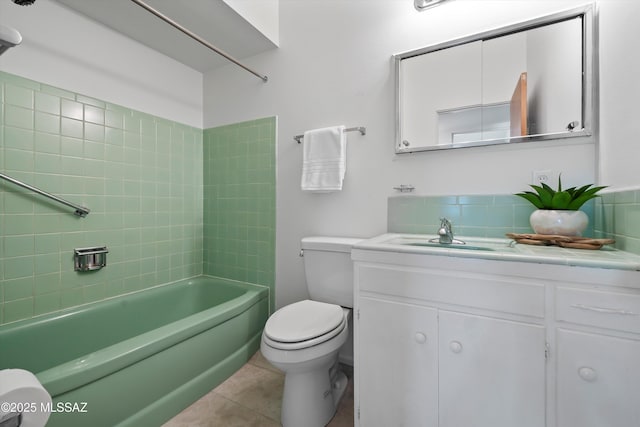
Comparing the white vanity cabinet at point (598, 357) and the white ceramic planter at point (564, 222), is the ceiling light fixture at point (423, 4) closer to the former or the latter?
the white ceramic planter at point (564, 222)

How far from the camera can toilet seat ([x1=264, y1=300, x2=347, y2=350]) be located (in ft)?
3.80

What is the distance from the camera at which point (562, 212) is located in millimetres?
1078

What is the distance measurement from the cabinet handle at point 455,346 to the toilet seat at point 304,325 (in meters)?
0.49

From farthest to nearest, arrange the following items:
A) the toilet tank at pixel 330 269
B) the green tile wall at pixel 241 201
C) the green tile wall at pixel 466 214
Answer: the green tile wall at pixel 241 201, the toilet tank at pixel 330 269, the green tile wall at pixel 466 214

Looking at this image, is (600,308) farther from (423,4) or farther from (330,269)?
(423,4)

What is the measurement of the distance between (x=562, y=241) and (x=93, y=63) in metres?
2.58

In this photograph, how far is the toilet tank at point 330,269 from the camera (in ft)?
4.96

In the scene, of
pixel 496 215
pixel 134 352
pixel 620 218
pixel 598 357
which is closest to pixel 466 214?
pixel 496 215

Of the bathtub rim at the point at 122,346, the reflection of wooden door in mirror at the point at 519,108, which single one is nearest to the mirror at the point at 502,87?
the reflection of wooden door in mirror at the point at 519,108

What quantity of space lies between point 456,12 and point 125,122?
207cm

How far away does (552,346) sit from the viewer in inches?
32.4

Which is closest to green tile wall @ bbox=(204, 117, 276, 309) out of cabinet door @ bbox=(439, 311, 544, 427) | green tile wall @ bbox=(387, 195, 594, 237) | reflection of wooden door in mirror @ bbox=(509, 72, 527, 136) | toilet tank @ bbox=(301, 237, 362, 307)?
toilet tank @ bbox=(301, 237, 362, 307)

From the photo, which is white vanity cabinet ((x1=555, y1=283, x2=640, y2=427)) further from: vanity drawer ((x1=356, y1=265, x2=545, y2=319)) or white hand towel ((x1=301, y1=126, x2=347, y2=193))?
white hand towel ((x1=301, y1=126, x2=347, y2=193))

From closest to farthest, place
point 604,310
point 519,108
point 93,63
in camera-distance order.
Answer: point 604,310 → point 519,108 → point 93,63
